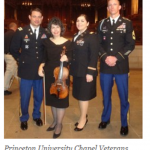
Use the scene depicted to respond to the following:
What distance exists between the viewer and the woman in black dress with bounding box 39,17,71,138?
2834mm

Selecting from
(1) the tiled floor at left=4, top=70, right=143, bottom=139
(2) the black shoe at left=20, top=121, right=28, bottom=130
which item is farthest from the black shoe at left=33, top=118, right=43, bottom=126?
(2) the black shoe at left=20, top=121, right=28, bottom=130

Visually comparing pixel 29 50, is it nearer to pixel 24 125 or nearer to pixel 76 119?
pixel 24 125

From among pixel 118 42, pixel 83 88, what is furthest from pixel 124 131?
pixel 118 42

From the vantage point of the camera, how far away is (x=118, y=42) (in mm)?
3006

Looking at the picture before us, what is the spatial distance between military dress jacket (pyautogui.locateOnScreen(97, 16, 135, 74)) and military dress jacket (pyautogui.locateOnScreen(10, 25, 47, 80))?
0.91 meters

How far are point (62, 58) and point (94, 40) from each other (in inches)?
21.7

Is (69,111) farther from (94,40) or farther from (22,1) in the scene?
(22,1)

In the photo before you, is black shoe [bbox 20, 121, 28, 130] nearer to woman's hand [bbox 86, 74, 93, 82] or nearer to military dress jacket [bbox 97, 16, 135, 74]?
woman's hand [bbox 86, 74, 93, 82]

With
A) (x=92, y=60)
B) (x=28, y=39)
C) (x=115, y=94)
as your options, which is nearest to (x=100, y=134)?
(x=92, y=60)

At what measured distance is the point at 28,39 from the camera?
3145 millimetres

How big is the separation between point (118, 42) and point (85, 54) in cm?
50

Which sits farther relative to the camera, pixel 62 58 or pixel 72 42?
pixel 72 42

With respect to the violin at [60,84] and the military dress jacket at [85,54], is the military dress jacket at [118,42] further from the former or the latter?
the violin at [60,84]

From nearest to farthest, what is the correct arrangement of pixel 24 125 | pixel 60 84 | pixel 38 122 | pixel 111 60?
pixel 60 84
pixel 111 60
pixel 24 125
pixel 38 122
